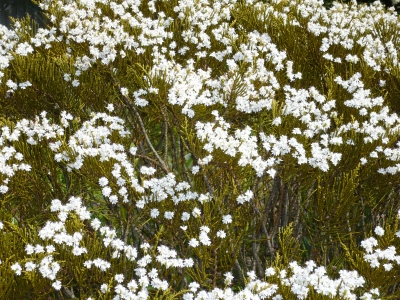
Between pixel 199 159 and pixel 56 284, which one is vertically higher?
pixel 199 159

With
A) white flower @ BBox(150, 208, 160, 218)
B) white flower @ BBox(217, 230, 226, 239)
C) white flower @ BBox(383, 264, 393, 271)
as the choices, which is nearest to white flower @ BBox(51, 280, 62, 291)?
white flower @ BBox(150, 208, 160, 218)

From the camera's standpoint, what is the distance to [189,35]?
4.29 meters

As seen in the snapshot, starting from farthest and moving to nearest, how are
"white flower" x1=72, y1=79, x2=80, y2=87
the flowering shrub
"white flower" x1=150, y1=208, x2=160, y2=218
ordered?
1. "white flower" x1=72, y1=79, x2=80, y2=87
2. "white flower" x1=150, y1=208, x2=160, y2=218
3. the flowering shrub

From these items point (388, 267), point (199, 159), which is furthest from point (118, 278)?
point (388, 267)

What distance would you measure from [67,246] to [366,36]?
341 centimetres

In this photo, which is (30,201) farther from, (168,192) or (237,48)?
(237,48)

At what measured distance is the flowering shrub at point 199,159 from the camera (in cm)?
271

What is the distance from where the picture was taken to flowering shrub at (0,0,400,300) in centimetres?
271

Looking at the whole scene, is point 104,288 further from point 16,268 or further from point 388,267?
point 388,267

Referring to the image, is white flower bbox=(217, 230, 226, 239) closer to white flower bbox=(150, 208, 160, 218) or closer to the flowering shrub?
the flowering shrub

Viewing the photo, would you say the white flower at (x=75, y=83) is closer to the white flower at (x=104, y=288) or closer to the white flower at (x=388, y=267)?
the white flower at (x=104, y=288)

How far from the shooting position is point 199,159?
2.99 m

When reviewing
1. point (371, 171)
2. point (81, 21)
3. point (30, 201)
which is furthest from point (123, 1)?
point (371, 171)

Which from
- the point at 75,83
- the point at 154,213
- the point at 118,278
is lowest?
the point at 118,278
